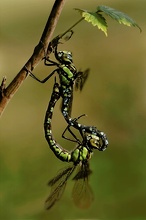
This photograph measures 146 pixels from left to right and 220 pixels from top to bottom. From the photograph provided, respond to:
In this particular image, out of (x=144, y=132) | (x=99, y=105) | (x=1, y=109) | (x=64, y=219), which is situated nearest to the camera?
(x=1, y=109)

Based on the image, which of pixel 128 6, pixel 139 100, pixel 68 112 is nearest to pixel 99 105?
pixel 139 100

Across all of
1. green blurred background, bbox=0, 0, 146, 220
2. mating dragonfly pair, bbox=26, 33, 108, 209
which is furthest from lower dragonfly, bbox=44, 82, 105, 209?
green blurred background, bbox=0, 0, 146, 220

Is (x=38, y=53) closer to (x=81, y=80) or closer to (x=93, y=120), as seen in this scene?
(x=81, y=80)

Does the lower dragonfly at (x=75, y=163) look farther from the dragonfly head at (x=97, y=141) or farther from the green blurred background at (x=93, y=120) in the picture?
the green blurred background at (x=93, y=120)

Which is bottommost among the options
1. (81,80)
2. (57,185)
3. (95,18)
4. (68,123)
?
(57,185)

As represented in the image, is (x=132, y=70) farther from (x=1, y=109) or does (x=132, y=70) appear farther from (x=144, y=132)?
(x=1, y=109)

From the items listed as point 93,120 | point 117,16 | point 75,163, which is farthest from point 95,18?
point 93,120
